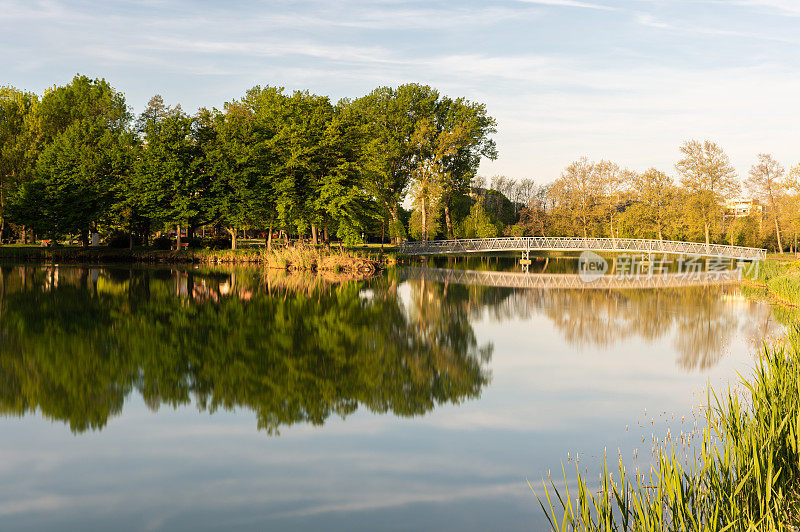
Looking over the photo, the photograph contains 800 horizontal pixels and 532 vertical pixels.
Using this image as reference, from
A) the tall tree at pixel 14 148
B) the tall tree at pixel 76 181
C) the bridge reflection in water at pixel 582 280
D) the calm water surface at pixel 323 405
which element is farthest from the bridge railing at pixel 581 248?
the tall tree at pixel 14 148

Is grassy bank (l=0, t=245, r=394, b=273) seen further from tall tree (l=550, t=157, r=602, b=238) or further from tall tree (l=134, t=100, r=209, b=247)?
tall tree (l=550, t=157, r=602, b=238)

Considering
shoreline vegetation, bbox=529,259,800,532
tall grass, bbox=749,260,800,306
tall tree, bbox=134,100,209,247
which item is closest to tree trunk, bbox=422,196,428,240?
tall tree, bbox=134,100,209,247

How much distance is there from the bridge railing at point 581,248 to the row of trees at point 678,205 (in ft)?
25.4

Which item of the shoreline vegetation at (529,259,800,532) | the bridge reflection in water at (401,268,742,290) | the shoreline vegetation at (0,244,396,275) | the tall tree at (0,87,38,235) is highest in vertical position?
the tall tree at (0,87,38,235)

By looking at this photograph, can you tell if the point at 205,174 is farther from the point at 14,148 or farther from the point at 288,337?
the point at 288,337

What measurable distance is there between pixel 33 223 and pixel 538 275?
3720 centimetres

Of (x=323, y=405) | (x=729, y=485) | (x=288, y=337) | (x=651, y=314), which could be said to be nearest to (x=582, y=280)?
(x=651, y=314)

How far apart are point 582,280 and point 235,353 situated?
2966 cm

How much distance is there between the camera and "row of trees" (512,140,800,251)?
62.9 metres

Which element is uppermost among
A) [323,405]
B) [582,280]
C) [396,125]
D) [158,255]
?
[396,125]

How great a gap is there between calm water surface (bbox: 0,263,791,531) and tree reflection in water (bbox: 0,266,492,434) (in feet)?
0.21

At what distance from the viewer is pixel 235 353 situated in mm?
14781

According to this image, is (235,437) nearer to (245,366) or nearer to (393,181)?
(245,366)

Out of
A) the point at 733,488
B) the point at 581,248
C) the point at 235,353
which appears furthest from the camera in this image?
the point at 581,248
